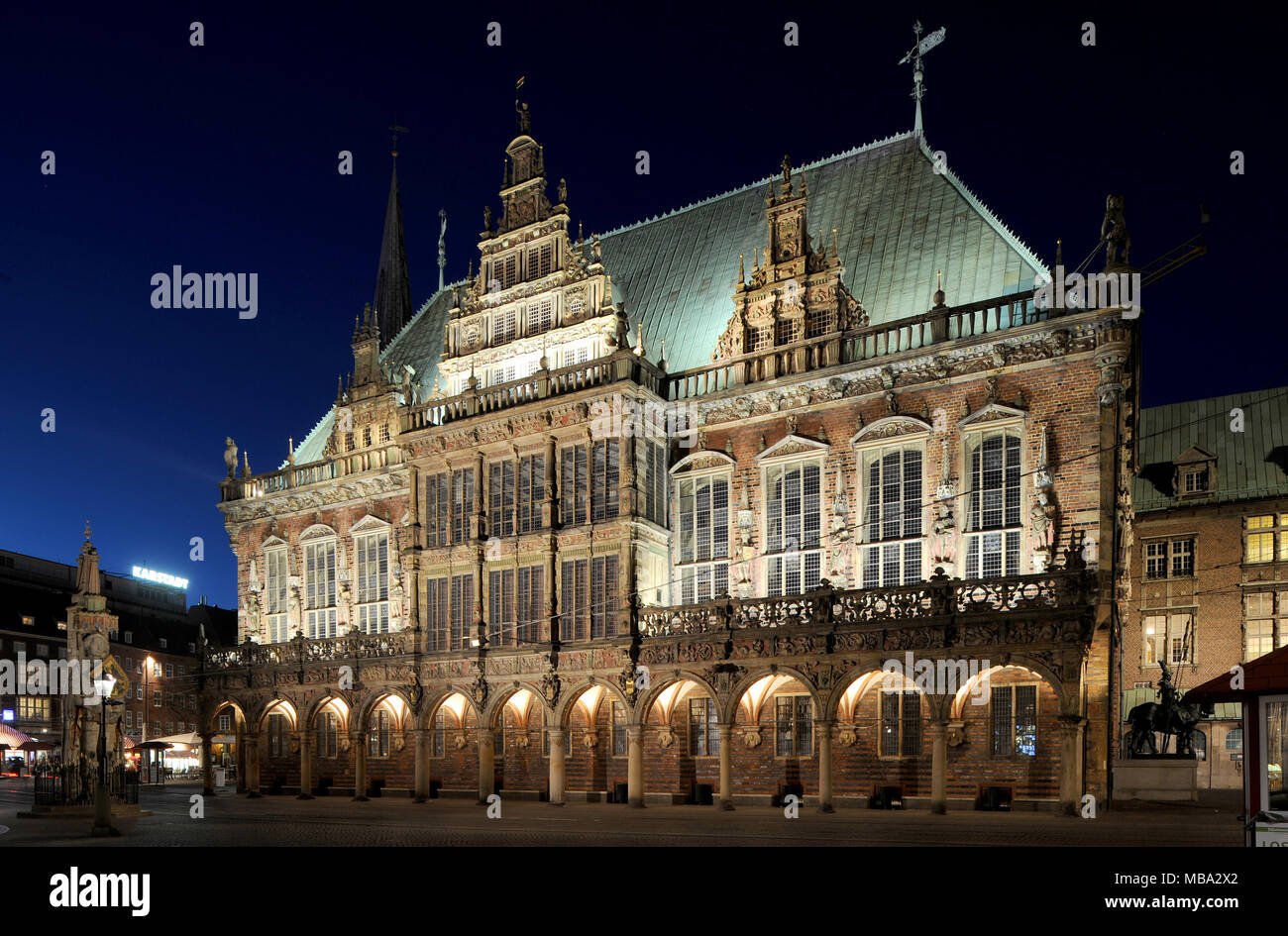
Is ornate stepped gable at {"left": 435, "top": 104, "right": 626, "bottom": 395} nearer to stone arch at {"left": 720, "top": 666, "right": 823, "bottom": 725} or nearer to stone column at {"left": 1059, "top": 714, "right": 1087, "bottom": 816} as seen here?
stone arch at {"left": 720, "top": 666, "right": 823, "bottom": 725}

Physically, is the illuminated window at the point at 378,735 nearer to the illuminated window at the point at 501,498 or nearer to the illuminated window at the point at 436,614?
the illuminated window at the point at 436,614

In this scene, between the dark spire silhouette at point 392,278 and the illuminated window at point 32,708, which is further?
the illuminated window at point 32,708

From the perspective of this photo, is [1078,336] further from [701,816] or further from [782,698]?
[701,816]

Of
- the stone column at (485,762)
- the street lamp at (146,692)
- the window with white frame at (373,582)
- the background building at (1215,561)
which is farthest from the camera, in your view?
the street lamp at (146,692)

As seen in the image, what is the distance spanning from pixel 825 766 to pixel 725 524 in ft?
26.0

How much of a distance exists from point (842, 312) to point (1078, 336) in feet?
21.3

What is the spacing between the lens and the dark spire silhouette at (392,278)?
49656mm

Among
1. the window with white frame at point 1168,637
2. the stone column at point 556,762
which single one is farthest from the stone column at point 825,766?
the window with white frame at point 1168,637

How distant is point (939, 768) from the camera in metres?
25.0

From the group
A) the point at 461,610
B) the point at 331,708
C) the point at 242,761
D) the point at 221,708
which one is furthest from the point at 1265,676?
the point at 221,708

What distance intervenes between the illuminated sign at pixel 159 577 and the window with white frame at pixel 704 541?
7029 cm

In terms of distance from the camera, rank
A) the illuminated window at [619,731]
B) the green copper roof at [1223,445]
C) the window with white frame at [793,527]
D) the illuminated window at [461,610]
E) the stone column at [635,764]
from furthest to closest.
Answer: the green copper roof at [1223,445], the illuminated window at [461,610], the illuminated window at [619,731], the window with white frame at [793,527], the stone column at [635,764]

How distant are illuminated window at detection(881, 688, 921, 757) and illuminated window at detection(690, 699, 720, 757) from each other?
4.98m
